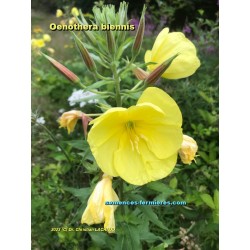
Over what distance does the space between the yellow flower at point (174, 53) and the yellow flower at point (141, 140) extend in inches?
8.8

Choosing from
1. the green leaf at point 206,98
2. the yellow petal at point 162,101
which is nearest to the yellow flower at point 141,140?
the yellow petal at point 162,101

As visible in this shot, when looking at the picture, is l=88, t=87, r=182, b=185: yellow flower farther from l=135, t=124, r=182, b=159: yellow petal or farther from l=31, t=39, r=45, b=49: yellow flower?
l=31, t=39, r=45, b=49: yellow flower

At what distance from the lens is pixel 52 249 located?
2.14m

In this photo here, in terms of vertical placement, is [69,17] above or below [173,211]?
above

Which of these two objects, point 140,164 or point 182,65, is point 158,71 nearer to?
point 182,65

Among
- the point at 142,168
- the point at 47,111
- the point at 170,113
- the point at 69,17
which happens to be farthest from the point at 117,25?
the point at 47,111

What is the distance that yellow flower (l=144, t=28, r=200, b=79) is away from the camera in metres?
1.59

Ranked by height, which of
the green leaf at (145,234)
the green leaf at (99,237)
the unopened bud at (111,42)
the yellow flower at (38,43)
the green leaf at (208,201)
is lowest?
the green leaf at (99,237)

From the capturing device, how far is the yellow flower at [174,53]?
5.23 feet

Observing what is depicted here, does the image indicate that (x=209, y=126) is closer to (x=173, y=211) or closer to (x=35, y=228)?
(x=173, y=211)

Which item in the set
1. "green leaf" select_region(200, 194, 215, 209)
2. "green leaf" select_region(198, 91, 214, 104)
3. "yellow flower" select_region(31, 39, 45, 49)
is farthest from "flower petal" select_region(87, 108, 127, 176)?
"yellow flower" select_region(31, 39, 45, 49)

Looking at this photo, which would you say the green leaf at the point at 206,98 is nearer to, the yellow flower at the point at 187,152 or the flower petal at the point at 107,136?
the yellow flower at the point at 187,152

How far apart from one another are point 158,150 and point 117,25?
53 centimetres

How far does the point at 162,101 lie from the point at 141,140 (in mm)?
207
